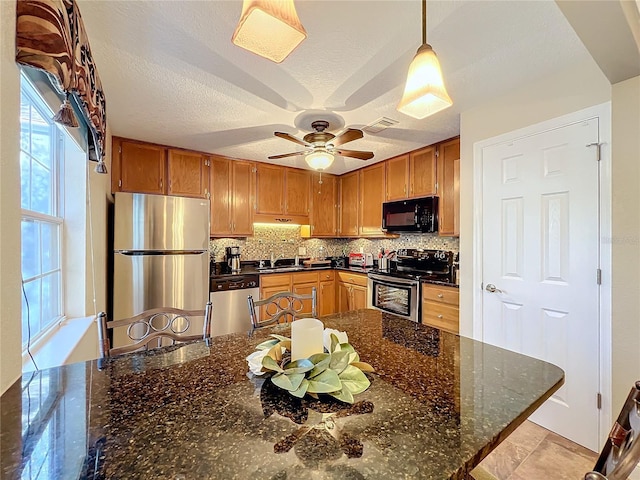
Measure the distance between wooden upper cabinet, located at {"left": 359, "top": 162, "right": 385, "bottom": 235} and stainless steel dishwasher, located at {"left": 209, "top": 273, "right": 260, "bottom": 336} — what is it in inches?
67.5

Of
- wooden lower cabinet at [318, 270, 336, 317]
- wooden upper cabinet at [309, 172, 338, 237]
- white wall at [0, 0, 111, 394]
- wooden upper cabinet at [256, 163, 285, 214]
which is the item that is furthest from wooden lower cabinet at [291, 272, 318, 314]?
white wall at [0, 0, 111, 394]

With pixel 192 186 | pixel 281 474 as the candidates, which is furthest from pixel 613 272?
pixel 192 186

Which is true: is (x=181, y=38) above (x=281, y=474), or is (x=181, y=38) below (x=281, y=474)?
above

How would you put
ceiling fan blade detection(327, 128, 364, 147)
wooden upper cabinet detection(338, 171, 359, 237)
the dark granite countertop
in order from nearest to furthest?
the dark granite countertop → ceiling fan blade detection(327, 128, 364, 147) → wooden upper cabinet detection(338, 171, 359, 237)

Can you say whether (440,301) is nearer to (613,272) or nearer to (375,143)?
(613,272)

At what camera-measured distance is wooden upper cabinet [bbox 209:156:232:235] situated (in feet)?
11.7

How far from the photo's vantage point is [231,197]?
3695 mm

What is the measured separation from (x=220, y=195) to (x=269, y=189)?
26.6 inches

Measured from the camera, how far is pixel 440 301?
2826 millimetres

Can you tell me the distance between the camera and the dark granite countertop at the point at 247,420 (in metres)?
0.56

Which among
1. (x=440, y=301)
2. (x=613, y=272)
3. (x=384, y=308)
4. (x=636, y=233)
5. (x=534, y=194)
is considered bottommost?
(x=384, y=308)

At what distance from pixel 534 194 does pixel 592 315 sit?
813 millimetres

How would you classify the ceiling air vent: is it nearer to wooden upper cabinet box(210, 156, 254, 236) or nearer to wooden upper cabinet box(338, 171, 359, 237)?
Answer: wooden upper cabinet box(338, 171, 359, 237)

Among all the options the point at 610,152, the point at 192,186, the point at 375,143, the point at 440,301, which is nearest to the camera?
the point at 610,152
